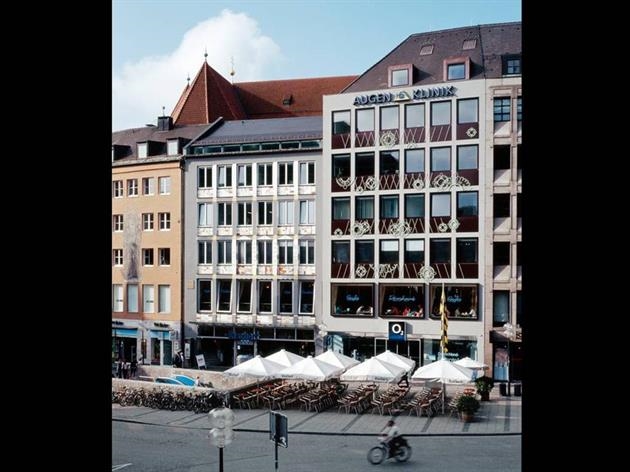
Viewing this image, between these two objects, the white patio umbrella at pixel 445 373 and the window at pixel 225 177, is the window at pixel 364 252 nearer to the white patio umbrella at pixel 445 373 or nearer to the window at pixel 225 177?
the window at pixel 225 177

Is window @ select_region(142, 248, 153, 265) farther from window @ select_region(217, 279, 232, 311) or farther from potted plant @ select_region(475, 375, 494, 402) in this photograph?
potted plant @ select_region(475, 375, 494, 402)

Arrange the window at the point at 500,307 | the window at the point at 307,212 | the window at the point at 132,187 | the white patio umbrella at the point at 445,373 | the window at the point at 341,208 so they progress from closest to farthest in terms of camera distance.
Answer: the white patio umbrella at the point at 445,373 < the window at the point at 500,307 < the window at the point at 341,208 < the window at the point at 307,212 < the window at the point at 132,187

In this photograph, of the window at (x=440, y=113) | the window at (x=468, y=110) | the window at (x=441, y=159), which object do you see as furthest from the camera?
the window at (x=440, y=113)

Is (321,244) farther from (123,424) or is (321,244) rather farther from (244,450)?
(244,450)

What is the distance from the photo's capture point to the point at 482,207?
24.7 meters

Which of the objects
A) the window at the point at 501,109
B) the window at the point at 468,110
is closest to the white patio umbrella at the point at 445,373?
the window at the point at 501,109

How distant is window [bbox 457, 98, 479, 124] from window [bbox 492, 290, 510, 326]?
5.79 m

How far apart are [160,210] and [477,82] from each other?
528 inches

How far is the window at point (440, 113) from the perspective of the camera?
84.0 ft

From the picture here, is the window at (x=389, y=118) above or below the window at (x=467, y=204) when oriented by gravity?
above

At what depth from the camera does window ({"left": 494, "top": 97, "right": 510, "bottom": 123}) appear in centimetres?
2452

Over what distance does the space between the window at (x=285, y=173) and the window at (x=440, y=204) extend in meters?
5.60
